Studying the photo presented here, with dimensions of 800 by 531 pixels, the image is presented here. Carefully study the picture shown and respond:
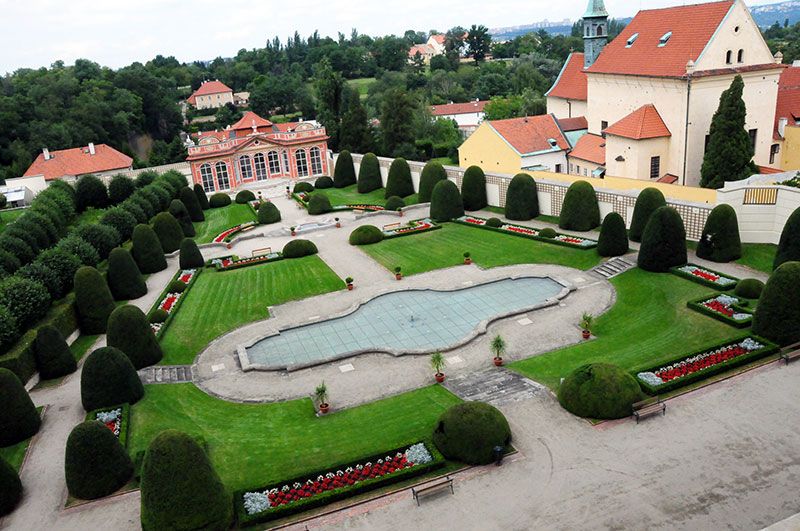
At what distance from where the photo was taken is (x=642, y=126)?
39219 millimetres

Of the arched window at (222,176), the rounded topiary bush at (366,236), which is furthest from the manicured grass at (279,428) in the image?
the arched window at (222,176)

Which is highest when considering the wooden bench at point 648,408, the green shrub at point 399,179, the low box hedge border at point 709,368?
the green shrub at point 399,179

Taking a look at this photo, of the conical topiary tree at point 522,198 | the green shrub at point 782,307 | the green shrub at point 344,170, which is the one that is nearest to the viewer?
the green shrub at point 782,307

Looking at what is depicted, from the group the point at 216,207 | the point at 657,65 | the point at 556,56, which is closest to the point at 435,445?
the point at 657,65

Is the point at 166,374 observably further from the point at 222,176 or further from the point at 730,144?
the point at 222,176

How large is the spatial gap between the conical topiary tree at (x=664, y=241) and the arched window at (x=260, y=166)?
138 ft

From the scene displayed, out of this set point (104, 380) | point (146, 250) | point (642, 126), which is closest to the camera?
point (104, 380)

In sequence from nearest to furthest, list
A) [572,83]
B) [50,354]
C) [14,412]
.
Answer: [14,412] < [50,354] < [572,83]

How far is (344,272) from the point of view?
32.4 meters

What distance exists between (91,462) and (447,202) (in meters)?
29.1

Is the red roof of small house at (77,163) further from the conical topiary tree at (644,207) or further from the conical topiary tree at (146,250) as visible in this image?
the conical topiary tree at (644,207)

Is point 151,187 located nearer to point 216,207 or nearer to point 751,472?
point 216,207

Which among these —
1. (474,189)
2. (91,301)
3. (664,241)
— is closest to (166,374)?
(91,301)

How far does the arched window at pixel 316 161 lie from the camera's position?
6134 cm
